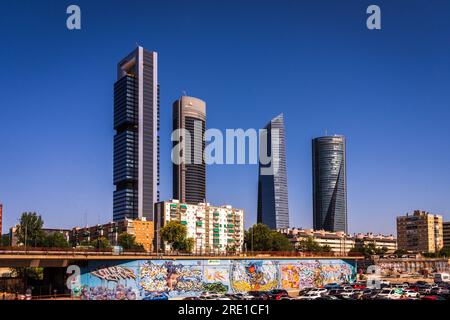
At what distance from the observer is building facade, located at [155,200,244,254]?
154625mm

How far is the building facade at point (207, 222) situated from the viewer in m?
155

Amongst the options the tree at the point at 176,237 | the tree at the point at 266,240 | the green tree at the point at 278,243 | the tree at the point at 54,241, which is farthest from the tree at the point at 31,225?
the green tree at the point at 278,243

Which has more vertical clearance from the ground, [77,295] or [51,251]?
[51,251]

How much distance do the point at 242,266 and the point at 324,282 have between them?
1587 cm

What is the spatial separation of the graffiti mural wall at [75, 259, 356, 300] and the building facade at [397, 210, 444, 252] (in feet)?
443

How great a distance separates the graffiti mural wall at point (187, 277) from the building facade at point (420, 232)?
443ft

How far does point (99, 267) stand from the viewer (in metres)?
49.4

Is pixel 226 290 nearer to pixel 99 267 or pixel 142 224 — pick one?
pixel 99 267

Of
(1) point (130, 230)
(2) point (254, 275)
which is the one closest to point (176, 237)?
(2) point (254, 275)

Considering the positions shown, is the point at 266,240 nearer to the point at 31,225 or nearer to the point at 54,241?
the point at 54,241

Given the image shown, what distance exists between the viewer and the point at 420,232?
190 meters

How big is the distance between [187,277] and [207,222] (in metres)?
105

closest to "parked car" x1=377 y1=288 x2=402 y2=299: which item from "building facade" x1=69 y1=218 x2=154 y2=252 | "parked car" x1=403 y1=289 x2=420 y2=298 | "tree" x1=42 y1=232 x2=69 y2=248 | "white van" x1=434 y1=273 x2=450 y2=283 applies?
"parked car" x1=403 y1=289 x2=420 y2=298
